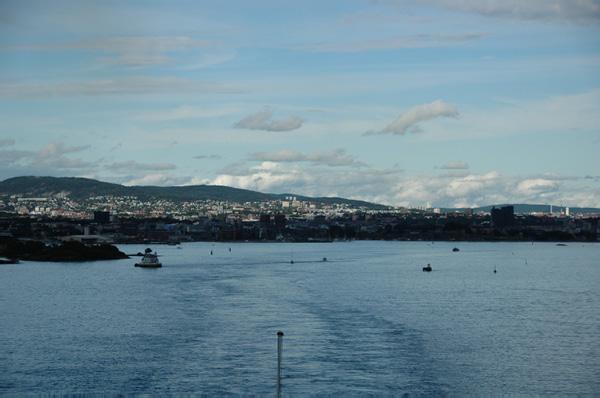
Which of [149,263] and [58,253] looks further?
[58,253]

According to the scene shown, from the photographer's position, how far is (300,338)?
152 ft

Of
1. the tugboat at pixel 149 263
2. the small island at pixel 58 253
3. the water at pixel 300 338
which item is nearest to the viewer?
the water at pixel 300 338

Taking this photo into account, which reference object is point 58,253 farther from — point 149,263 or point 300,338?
point 300,338

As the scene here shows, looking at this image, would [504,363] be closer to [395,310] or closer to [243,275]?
[395,310]

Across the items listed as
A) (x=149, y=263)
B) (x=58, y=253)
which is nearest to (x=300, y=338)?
(x=149, y=263)

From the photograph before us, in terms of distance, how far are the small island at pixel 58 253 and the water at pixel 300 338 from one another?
60006mm

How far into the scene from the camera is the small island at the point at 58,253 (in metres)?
145

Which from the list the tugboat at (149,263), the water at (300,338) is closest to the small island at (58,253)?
the tugboat at (149,263)

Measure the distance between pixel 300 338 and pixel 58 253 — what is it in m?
112

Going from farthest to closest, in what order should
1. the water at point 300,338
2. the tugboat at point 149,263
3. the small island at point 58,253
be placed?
the small island at point 58,253, the tugboat at point 149,263, the water at point 300,338

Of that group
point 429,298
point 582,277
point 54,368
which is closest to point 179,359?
point 54,368

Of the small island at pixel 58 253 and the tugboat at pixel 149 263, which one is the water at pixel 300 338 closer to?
the tugboat at pixel 149 263

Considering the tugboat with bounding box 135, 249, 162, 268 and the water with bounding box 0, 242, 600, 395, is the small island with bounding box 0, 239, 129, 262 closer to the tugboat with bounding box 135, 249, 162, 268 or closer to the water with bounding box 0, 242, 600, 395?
the tugboat with bounding box 135, 249, 162, 268

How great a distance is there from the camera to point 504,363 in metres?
39.8
